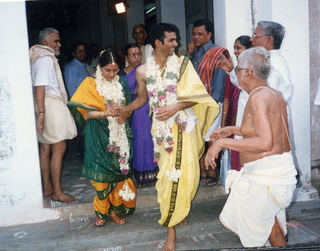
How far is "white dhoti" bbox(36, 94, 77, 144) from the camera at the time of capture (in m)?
4.54

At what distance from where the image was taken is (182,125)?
3.81 meters

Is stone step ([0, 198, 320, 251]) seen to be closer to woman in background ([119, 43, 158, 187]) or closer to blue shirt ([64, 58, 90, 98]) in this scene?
woman in background ([119, 43, 158, 187])

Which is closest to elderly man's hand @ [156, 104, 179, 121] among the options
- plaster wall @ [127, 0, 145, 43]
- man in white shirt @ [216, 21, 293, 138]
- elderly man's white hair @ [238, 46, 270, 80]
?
Answer: man in white shirt @ [216, 21, 293, 138]

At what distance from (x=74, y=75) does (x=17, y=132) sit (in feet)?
5.86

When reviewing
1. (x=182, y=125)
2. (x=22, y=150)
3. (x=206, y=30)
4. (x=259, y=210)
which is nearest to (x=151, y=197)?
(x=182, y=125)

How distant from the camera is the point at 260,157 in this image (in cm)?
303

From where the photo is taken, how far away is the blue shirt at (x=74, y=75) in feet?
19.0

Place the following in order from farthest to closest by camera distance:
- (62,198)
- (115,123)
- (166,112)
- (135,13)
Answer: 1. (135,13)
2. (62,198)
3. (115,123)
4. (166,112)

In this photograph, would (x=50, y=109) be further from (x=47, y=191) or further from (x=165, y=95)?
(x=165, y=95)

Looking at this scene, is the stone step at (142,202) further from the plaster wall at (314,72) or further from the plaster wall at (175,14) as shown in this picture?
the plaster wall at (175,14)

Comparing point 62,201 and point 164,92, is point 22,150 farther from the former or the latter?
point 164,92

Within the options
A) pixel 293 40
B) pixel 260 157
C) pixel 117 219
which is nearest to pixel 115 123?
pixel 117 219

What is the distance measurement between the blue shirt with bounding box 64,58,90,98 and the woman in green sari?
161 cm

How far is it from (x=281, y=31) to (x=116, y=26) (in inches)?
271
